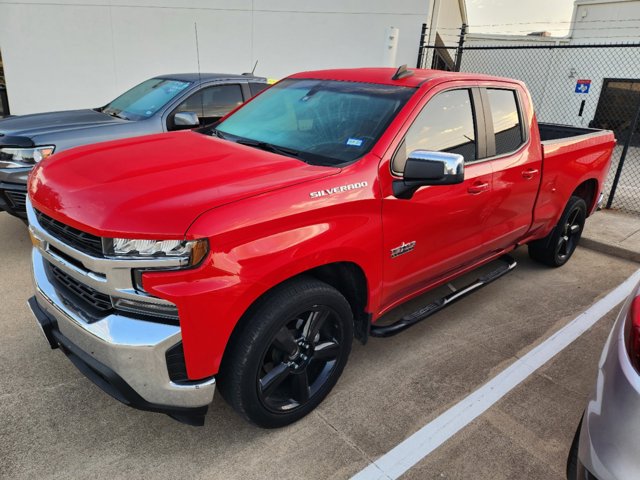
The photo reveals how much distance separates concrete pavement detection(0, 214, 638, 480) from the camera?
249 centimetres

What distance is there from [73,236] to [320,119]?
5.50 ft

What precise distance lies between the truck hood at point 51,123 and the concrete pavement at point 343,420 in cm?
173

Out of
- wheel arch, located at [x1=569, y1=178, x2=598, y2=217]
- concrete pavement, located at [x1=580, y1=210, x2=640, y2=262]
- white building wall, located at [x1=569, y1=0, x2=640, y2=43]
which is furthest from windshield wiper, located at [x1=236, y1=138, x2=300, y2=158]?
white building wall, located at [x1=569, y1=0, x2=640, y2=43]

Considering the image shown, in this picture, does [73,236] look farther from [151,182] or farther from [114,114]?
[114,114]

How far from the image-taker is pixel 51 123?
5074 mm

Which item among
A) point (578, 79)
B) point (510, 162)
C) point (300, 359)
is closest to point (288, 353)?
point (300, 359)

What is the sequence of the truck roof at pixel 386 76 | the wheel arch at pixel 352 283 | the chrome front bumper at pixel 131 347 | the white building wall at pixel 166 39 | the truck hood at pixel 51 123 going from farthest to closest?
1. the white building wall at pixel 166 39
2. the truck hood at pixel 51 123
3. the truck roof at pixel 386 76
4. the wheel arch at pixel 352 283
5. the chrome front bumper at pixel 131 347

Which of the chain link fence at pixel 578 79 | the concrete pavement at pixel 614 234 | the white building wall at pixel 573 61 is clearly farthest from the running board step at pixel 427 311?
the white building wall at pixel 573 61

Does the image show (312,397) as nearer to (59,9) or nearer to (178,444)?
(178,444)

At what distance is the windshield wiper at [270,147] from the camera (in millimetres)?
A: 2965

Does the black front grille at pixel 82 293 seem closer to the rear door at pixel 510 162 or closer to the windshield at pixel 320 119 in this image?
the windshield at pixel 320 119

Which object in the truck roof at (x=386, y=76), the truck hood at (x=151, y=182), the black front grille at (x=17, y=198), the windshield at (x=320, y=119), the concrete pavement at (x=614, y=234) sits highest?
the truck roof at (x=386, y=76)

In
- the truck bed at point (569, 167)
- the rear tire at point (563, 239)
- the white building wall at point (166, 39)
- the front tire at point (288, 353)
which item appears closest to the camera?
the front tire at point (288, 353)

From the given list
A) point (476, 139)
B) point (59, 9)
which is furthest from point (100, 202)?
point (59, 9)
